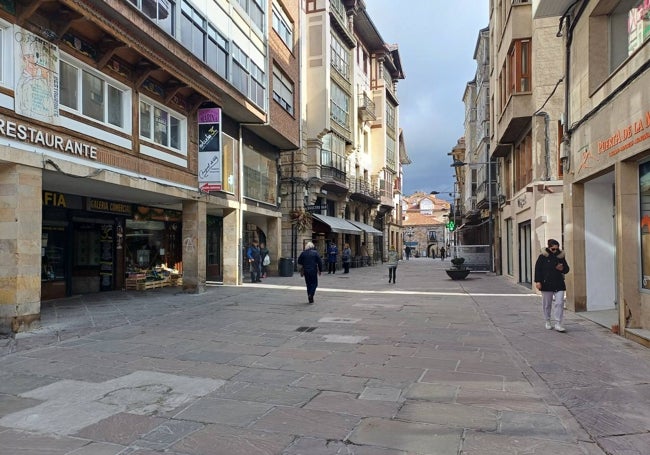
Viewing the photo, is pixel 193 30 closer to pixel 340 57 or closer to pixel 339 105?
pixel 339 105

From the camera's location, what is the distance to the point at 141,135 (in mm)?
13352

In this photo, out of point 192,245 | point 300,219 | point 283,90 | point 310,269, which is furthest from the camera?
point 300,219

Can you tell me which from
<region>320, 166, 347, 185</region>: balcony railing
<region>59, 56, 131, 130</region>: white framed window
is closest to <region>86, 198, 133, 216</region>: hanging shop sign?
<region>59, 56, 131, 130</region>: white framed window

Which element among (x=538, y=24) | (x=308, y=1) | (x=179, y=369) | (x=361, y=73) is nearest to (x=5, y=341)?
(x=179, y=369)

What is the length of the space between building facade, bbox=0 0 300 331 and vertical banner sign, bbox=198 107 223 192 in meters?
0.04

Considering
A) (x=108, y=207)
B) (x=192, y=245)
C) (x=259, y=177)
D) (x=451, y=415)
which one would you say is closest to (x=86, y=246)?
(x=108, y=207)

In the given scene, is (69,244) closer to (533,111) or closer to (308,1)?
(533,111)

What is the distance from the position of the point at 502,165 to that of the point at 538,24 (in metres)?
9.12

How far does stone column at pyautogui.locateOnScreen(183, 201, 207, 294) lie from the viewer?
52.4 ft

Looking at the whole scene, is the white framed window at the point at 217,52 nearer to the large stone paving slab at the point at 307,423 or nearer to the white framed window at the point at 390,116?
the large stone paving slab at the point at 307,423

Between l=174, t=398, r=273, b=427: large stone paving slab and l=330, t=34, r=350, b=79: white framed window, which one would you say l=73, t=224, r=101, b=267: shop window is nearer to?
l=174, t=398, r=273, b=427: large stone paving slab

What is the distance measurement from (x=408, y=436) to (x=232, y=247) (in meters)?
15.7

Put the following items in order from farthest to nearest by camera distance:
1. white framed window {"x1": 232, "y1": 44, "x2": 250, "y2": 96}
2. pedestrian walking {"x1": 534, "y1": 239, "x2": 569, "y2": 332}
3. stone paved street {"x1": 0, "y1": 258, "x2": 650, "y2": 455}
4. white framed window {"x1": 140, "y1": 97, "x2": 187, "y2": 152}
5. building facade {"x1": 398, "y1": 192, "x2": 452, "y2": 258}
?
building facade {"x1": 398, "y1": 192, "x2": 452, "y2": 258}, white framed window {"x1": 232, "y1": 44, "x2": 250, "y2": 96}, white framed window {"x1": 140, "y1": 97, "x2": 187, "y2": 152}, pedestrian walking {"x1": 534, "y1": 239, "x2": 569, "y2": 332}, stone paved street {"x1": 0, "y1": 258, "x2": 650, "y2": 455}

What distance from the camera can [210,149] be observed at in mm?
16219
